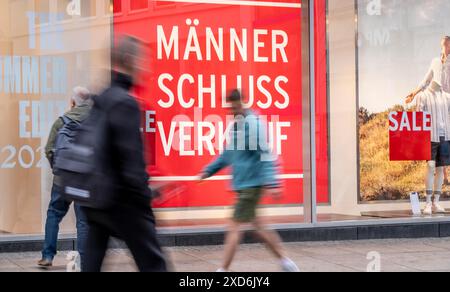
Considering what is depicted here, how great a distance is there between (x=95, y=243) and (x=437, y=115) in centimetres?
775

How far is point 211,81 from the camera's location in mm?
10633

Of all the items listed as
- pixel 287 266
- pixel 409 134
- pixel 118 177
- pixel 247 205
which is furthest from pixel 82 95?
pixel 409 134

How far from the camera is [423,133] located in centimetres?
1148

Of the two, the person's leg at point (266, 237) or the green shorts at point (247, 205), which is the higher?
the green shorts at point (247, 205)

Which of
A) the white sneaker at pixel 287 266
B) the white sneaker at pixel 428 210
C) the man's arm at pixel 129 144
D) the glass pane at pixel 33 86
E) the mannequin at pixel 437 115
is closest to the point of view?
A: the man's arm at pixel 129 144

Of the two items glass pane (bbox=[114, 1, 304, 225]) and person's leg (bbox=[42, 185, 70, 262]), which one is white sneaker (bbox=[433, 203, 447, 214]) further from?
person's leg (bbox=[42, 185, 70, 262])

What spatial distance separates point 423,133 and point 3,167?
6125 millimetres

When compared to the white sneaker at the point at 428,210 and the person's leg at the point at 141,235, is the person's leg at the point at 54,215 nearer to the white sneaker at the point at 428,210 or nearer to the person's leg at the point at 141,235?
the person's leg at the point at 141,235

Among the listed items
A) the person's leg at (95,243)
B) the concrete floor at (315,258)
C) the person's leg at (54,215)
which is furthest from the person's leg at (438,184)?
the person's leg at (95,243)

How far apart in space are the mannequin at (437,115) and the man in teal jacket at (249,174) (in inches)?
190

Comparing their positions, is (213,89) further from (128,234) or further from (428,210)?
(128,234)

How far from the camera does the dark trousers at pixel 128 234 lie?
490cm

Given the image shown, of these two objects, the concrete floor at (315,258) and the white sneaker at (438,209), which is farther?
the white sneaker at (438,209)

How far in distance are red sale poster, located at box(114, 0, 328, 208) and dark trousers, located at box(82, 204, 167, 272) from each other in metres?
5.26
